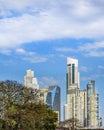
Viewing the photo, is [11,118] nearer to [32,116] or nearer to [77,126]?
[32,116]

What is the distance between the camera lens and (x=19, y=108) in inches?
3349

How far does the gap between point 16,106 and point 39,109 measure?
25.0ft

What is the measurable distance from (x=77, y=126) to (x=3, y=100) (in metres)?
60.9

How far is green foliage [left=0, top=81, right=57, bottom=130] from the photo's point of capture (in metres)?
83.2

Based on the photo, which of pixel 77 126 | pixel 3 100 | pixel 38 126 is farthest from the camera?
pixel 77 126

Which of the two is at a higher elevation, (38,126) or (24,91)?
(24,91)

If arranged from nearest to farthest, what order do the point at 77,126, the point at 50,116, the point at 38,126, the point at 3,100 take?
1. the point at 3,100
2. the point at 38,126
3. the point at 50,116
4. the point at 77,126

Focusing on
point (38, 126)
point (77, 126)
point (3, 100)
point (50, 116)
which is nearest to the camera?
point (3, 100)

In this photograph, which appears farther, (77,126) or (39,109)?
(77,126)

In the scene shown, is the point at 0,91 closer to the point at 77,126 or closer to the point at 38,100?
the point at 38,100

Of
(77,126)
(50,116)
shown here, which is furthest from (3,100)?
(77,126)

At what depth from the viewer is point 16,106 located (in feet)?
276

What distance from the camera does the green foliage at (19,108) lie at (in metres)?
83.2

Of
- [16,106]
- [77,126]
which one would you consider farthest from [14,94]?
[77,126]
